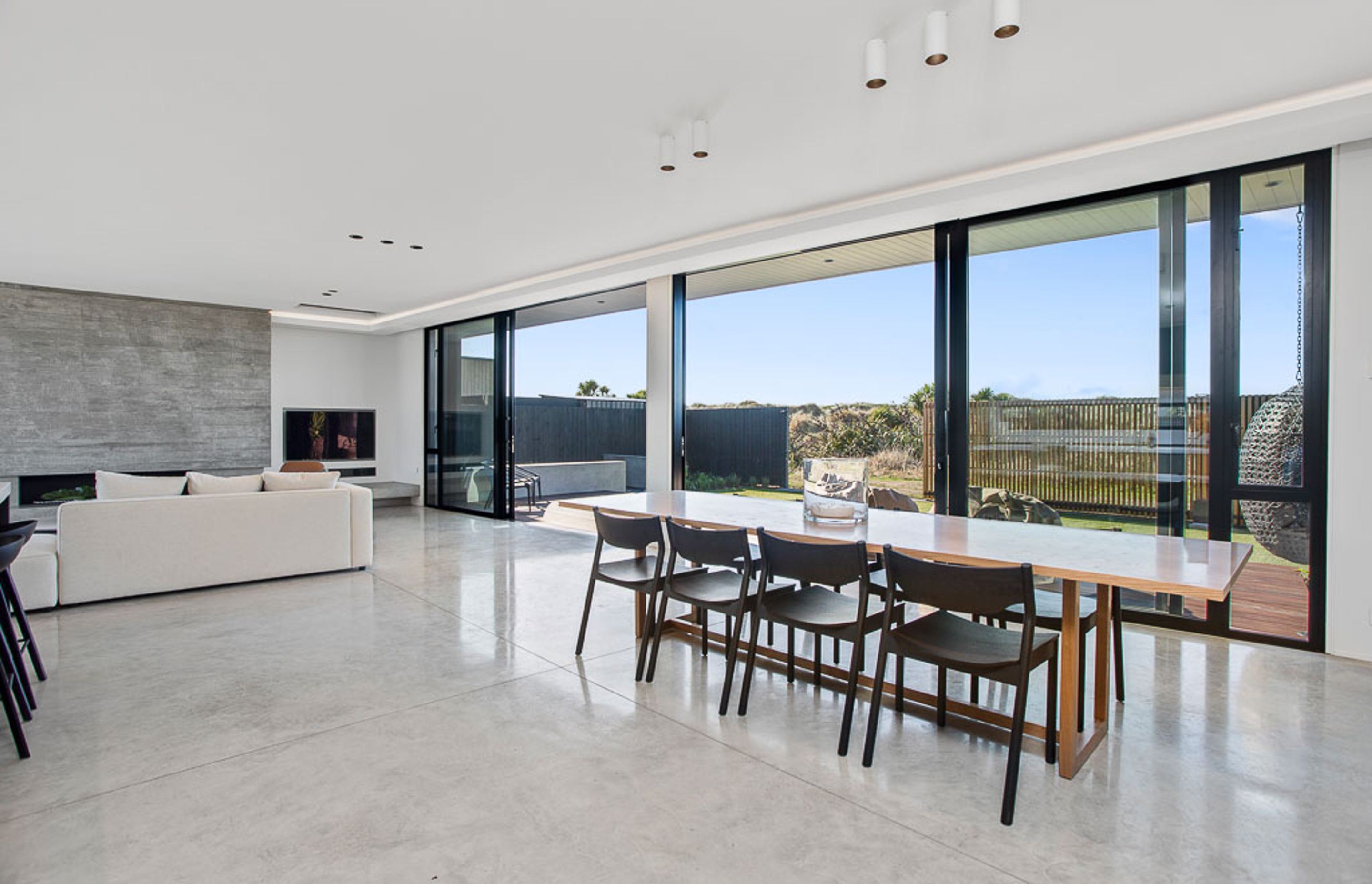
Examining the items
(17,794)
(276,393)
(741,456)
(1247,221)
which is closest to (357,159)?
(17,794)

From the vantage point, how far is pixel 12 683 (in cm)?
284

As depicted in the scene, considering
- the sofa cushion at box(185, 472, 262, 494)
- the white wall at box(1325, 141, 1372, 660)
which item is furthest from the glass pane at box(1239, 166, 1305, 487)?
the sofa cushion at box(185, 472, 262, 494)

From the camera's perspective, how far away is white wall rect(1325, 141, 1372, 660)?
329cm

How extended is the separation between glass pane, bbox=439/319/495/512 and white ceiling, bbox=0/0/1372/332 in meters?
3.62

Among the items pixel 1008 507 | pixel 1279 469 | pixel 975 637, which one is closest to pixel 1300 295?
pixel 1279 469

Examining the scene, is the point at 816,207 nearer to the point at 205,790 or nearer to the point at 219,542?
the point at 205,790

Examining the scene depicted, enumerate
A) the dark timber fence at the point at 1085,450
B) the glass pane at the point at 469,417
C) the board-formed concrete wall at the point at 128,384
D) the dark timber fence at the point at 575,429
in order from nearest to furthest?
the dark timber fence at the point at 1085,450 < the board-formed concrete wall at the point at 128,384 < the glass pane at the point at 469,417 < the dark timber fence at the point at 575,429

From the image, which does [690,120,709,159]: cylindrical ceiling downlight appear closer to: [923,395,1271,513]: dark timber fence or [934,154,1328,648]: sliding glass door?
[934,154,1328,648]: sliding glass door

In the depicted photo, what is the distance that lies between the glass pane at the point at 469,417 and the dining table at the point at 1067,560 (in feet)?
19.0

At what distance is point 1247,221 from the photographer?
365 centimetres

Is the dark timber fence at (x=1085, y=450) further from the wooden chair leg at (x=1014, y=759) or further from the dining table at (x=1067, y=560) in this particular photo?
the wooden chair leg at (x=1014, y=759)

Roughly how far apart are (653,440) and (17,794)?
488cm

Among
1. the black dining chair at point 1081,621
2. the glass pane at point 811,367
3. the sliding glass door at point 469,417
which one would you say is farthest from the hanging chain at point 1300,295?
the sliding glass door at point 469,417

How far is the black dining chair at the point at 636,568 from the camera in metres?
3.17
